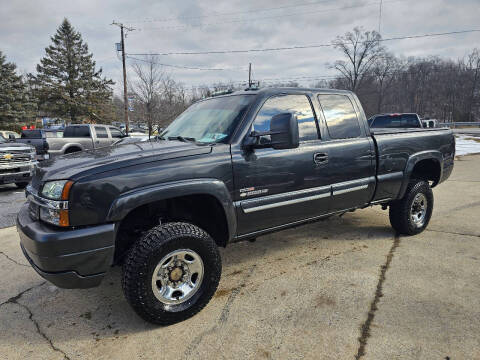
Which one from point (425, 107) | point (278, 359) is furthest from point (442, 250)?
point (425, 107)

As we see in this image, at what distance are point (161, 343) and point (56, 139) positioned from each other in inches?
491

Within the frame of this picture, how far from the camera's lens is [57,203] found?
216 centimetres

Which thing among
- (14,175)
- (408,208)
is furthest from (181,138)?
(14,175)

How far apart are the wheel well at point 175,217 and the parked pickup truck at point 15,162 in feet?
23.4

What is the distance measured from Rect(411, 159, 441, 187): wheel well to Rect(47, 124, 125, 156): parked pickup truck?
11.5 metres

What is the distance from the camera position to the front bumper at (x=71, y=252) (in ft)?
6.94

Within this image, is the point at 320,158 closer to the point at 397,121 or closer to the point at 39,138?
the point at 397,121

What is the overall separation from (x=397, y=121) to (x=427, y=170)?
7697mm

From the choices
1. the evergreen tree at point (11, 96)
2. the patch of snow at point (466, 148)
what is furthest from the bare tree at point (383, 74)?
the evergreen tree at point (11, 96)

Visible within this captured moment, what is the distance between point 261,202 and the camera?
2.91m

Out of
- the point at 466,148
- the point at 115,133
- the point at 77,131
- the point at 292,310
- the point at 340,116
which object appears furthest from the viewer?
the point at 466,148

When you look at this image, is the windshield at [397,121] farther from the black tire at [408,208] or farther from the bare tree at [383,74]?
the bare tree at [383,74]

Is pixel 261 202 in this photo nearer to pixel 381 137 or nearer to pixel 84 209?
pixel 84 209

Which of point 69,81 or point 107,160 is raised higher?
point 69,81
